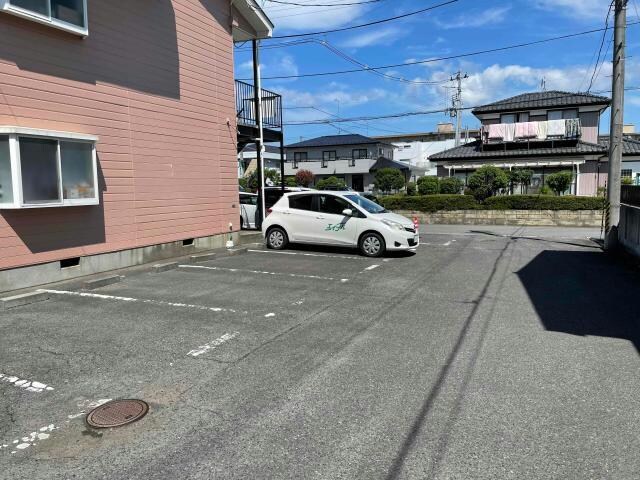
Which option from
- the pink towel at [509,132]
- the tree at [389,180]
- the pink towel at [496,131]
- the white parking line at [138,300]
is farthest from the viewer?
the tree at [389,180]

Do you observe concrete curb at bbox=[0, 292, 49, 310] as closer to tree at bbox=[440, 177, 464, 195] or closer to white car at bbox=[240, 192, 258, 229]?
white car at bbox=[240, 192, 258, 229]

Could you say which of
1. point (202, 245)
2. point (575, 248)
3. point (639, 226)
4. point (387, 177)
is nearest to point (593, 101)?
point (387, 177)

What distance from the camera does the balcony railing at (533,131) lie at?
28469mm

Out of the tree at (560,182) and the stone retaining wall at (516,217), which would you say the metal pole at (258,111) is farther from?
the tree at (560,182)

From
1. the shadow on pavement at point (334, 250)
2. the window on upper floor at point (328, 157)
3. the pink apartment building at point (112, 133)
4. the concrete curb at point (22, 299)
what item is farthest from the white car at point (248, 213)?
the window on upper floor at point (328, 157)

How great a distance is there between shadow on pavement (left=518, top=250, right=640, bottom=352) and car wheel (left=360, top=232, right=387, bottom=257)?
117 inches

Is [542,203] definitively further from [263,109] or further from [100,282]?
[100,282]

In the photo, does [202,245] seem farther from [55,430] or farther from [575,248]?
[575,248]

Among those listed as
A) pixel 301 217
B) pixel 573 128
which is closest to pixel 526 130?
pixel 573 128

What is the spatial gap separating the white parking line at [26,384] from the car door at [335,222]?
25.9 ft

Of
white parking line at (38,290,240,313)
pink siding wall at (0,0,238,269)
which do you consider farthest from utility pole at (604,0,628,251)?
white parking line at (38,290,240,313)

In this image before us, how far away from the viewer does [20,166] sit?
688 centimetres

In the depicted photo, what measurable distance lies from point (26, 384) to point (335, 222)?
26.3 ft

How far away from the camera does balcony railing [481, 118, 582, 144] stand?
93.4 feet
